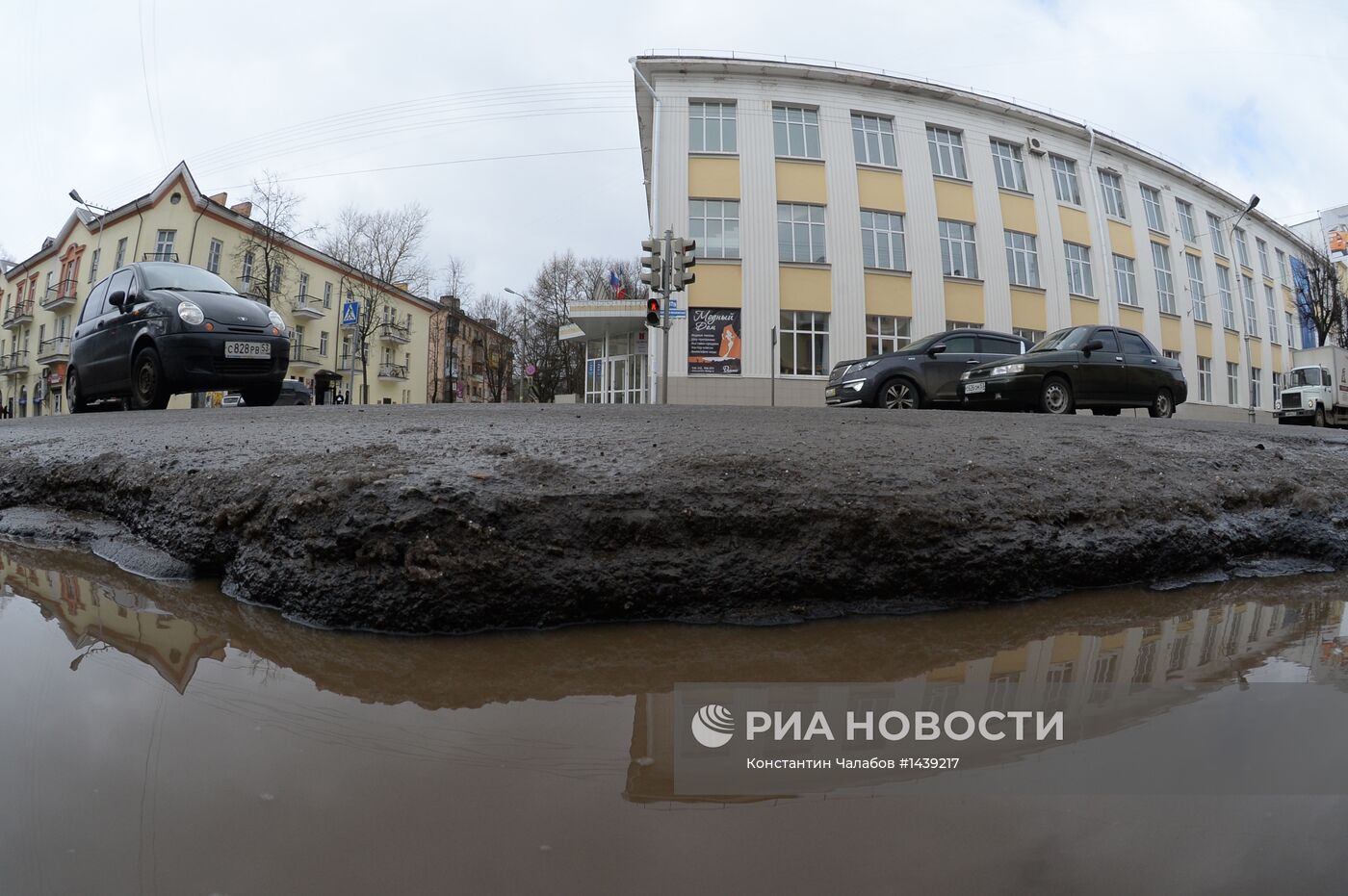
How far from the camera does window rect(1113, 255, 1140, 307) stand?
2466 centimetres

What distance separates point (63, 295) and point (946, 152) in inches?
1817

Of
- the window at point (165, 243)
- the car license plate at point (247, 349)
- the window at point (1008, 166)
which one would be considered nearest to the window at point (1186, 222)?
the window at point (1008, 166)

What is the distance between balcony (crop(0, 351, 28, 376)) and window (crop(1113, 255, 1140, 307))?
57150mm

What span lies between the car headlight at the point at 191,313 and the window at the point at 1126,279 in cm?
2672

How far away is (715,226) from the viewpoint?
20.1m

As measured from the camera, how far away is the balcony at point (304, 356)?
41.3 meters

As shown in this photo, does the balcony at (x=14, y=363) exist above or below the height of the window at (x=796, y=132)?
below

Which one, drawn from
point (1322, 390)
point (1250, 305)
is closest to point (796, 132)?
point (1322, 390)

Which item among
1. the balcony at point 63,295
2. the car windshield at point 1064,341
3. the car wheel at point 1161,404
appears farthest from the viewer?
the balcony at point 63,295

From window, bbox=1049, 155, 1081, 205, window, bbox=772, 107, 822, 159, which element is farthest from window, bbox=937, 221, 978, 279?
window, bbox=1049, 155, 1081, 205

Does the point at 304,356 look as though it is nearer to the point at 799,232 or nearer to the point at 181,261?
the point at 181,261

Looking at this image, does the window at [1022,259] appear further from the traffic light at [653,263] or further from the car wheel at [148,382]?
the car wheel at [148,382]

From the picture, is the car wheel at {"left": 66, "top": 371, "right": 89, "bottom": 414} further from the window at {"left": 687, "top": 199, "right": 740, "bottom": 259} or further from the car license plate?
the window at {"left": 687, "top": 199, "right": 740, "bottom": 259}

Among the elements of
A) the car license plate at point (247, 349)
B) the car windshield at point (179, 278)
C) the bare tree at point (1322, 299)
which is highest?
the bare tree at point (1322, 299)
